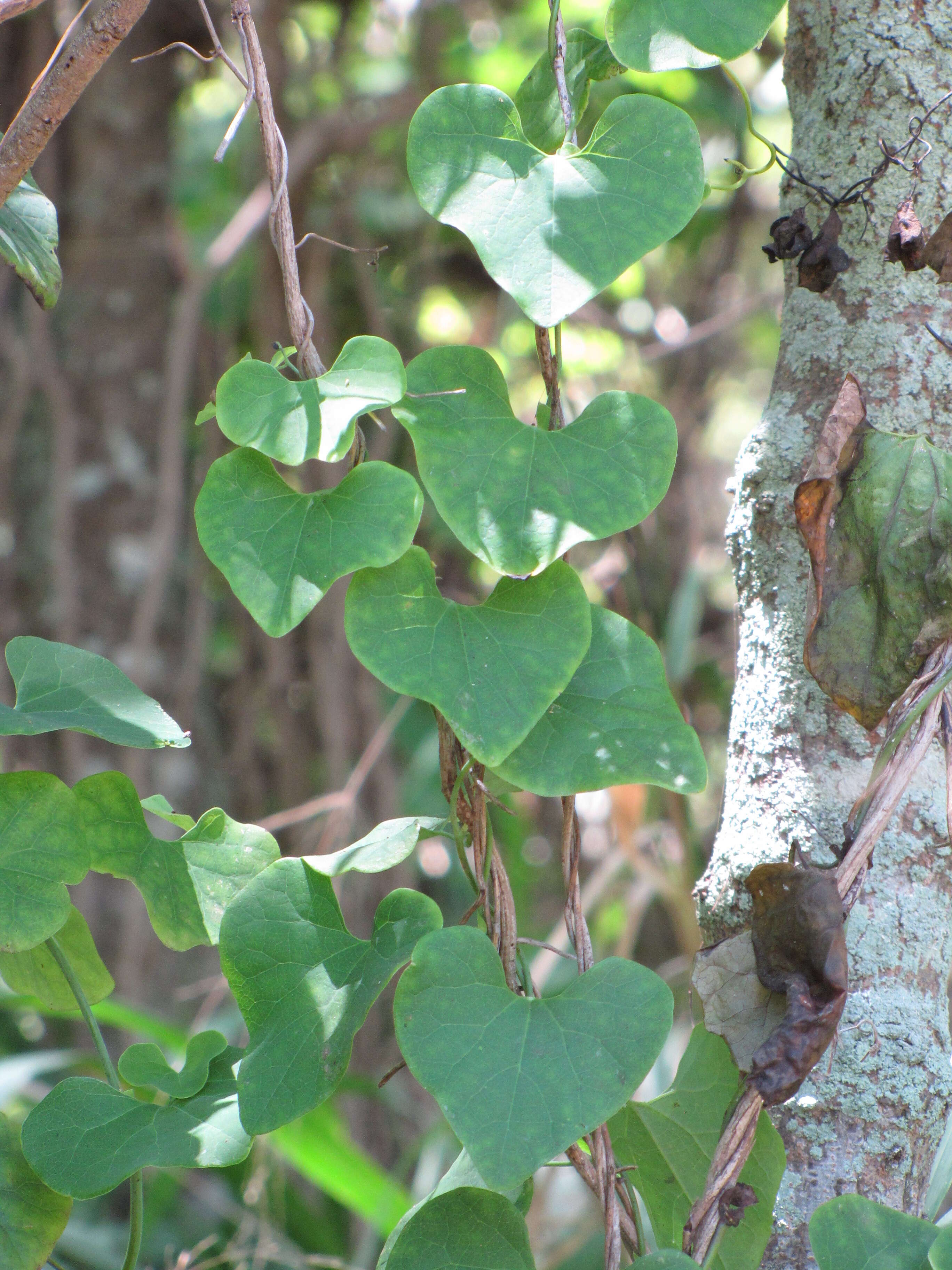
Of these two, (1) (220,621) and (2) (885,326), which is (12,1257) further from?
(1) (220,621)

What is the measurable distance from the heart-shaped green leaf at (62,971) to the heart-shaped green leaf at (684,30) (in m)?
0.48

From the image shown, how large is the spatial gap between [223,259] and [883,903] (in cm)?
142

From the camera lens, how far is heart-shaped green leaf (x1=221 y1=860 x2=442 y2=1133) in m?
0.41

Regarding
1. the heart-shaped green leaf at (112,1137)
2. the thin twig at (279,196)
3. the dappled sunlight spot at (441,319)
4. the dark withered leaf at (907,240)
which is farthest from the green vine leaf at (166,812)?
the dappled sunlight spot at (441,319)

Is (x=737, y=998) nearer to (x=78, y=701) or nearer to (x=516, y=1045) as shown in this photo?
(x=516, y=1045)

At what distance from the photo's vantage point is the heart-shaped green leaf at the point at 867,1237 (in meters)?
0.40

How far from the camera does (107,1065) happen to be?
0.49 m

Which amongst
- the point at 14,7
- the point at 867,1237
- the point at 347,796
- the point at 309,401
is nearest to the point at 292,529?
the point at 309,401

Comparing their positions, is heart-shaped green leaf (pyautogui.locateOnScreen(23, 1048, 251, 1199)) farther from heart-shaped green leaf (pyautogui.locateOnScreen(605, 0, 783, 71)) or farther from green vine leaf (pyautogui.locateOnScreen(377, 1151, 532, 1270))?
heart-shaped green leaf (pyautogui.locateOnScreen(605, 0, 783, 71))

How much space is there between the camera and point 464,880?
1.87 metres

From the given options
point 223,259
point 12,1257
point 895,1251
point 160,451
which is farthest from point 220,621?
point 895,1251

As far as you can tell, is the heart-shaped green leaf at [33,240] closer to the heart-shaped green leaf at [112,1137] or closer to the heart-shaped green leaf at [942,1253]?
the heart-shaped green leaf at [112,1137]

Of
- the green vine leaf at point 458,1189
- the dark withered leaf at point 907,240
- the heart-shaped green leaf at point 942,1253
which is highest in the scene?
the dark withered leaf at point 907,240

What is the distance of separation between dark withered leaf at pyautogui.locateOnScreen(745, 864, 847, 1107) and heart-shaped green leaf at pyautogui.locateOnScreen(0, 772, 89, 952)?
30 cm
